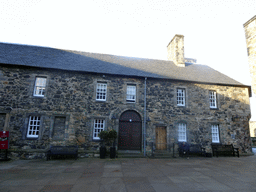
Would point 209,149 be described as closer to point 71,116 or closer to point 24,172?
point 71,116

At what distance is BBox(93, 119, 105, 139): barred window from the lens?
1150cm

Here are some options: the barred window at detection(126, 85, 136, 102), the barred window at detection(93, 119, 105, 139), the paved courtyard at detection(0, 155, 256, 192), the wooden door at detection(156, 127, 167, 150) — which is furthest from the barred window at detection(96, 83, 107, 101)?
the paved courtyard at detection(0, 155, 256, 192)

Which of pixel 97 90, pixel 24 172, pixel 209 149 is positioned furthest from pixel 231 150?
pixel 24 172

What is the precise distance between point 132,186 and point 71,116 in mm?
7664

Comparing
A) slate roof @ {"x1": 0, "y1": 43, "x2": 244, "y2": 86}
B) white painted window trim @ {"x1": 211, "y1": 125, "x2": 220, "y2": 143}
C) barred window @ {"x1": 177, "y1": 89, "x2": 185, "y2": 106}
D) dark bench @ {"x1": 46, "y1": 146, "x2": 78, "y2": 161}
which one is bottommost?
dark bench @ {"x1": 46, "y1": 146, "x2": 78, "y2": 161}

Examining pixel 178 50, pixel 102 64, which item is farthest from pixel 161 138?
pixel 178 50

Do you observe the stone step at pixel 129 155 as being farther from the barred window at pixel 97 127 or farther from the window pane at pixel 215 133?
the window pane at pixel 215 133

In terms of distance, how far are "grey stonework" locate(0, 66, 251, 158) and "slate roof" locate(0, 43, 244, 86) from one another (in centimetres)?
49

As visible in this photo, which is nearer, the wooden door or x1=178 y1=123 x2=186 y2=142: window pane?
the wooden door

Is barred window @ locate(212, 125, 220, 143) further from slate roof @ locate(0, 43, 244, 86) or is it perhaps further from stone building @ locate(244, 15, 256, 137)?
stone building @ locate(244, 15, 256, 137)

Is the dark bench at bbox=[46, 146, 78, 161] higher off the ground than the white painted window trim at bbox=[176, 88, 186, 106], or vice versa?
the white painted window trim at bbox=[176, 88, 186, 106]

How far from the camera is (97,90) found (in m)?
12.3

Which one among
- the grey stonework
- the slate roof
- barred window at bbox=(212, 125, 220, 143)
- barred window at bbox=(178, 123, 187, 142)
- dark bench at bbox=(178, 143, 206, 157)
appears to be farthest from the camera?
barred window at bbox=(212, 125, 220, 143)

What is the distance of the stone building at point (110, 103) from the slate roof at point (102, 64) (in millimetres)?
70
